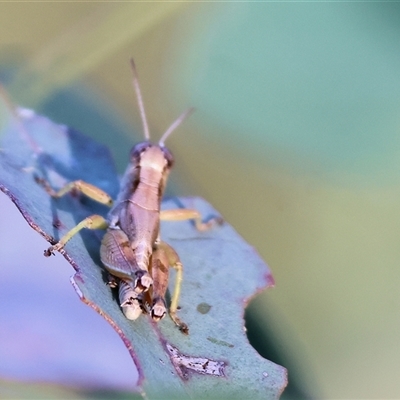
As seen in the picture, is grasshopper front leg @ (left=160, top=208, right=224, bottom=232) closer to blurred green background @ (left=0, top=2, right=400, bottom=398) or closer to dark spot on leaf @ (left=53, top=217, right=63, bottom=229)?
blurred green background @ (left=0, top=2, right=400, bottom=398)

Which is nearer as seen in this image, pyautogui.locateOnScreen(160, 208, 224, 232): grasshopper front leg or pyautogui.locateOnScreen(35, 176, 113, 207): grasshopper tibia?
pyautogui.locateOnScreen(35, 176, 113, 207): grasshopper tibia

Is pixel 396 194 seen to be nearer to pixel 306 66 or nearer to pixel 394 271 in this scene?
pixel 394 271

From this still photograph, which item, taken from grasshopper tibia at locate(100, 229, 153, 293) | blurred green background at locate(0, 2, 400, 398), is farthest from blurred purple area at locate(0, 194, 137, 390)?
blurred green background at locate(0, 2, 400, 398)

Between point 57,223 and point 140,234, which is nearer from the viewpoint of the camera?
point 57,223

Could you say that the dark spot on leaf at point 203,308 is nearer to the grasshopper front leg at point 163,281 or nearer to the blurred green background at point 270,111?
the grasshopper front leg at point 163,281

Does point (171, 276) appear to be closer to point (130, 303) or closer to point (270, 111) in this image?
point (130, 303)


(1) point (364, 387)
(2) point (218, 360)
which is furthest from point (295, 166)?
(2) point (218, 360)

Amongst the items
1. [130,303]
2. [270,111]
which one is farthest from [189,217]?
[270,111]
